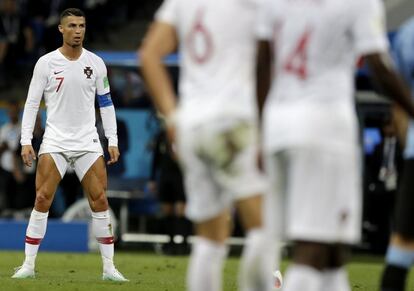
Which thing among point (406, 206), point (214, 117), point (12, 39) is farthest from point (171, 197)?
point (214, 117)

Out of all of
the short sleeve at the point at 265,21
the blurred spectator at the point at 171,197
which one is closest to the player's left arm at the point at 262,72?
the short sleeve at the point at 265,21

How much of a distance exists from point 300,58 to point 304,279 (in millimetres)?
1135

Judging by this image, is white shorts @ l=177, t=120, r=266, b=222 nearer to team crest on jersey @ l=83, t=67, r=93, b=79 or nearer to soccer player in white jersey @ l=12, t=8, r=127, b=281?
soccer player in white jersey @ l=12, t=8, r=127, b=281

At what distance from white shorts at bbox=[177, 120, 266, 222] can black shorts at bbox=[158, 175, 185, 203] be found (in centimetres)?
1410

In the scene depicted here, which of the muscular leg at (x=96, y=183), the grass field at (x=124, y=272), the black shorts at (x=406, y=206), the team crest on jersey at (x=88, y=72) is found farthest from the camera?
the team crest on jersey at (x=88, y=72)

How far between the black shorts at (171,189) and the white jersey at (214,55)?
14.2 meters

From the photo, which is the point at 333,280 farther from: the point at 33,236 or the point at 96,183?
the point at 33,236

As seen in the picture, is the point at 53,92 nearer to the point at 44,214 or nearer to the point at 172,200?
the point at 44,214

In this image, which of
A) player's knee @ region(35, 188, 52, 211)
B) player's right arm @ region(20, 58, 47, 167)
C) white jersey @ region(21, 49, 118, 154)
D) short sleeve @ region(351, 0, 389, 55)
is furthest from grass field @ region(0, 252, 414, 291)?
short sleeve @ region(351, 0, 389, 55)

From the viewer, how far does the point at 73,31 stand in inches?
571

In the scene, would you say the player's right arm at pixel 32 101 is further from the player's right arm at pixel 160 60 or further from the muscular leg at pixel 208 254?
the muscular leg at pixel 208 254

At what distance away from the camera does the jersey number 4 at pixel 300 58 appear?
7598 mm

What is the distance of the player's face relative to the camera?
14484 millimetres

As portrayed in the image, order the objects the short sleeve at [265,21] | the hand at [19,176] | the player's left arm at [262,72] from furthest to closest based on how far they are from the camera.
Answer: the hand at [19,176], the player's left arm at [262,72], the short sleeve at [265,21]
